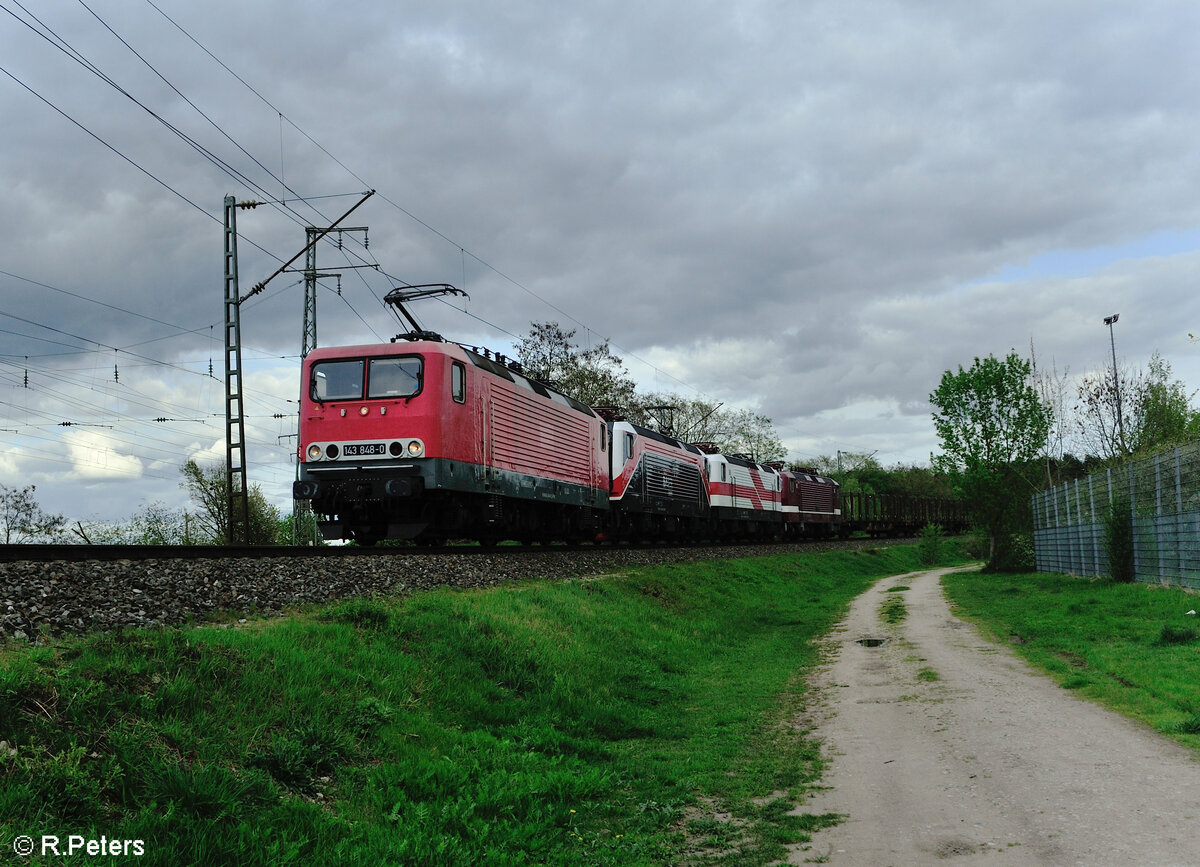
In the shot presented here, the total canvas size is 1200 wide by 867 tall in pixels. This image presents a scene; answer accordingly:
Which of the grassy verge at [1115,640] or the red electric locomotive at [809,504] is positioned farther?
the red electric locomotive at [809,504]

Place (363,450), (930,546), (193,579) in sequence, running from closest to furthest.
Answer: (193,579)
(363,450)
(930,546)

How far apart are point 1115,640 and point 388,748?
11.1 metres

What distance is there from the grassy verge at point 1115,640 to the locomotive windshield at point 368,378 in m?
11.1

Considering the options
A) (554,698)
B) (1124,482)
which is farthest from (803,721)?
(1124,482)

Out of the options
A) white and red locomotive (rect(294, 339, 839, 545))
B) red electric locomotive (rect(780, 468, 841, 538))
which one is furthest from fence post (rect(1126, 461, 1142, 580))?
red electric locomotive (rect(780, 468, 841, 538))

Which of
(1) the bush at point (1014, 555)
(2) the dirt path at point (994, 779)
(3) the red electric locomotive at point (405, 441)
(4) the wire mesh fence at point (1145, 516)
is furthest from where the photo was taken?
(1) the bush at point (1014, 555)

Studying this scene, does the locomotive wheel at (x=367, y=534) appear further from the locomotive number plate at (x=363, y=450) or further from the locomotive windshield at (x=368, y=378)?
the locomotive windshield at (x=368, y=378)

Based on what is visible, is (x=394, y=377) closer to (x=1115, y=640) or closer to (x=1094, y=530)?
(x=1115, y=640)

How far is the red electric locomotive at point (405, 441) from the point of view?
52.7ft

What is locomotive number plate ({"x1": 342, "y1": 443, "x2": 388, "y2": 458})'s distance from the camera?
1623 centimetres

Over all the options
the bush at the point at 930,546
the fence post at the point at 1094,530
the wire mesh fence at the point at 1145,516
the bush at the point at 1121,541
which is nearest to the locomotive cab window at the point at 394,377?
the wire mesh fence at the point at 1145,516

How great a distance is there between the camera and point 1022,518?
34.7 m

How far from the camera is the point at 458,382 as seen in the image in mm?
16953

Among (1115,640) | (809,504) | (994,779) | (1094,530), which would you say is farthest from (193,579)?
(809,504)
